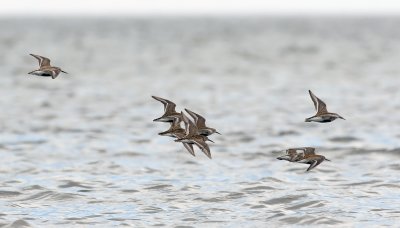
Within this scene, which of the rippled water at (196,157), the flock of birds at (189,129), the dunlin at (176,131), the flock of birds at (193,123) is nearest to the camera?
the flock of birds at (189,129)

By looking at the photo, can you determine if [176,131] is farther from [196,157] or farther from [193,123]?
[196,157]

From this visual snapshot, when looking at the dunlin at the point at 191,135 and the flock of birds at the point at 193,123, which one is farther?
the flock of birds at the point at 193,123

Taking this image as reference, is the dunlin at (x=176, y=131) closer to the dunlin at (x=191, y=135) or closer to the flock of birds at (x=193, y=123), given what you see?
the flock of birds at (x=193, y=123)

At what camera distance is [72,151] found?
84.3 feet

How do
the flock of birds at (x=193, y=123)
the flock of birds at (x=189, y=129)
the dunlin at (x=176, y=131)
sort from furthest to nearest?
the dunlin at (x=176, y=131), the flock of birds at (x=193, y=123), the flock of birds at (x=189, y=129)

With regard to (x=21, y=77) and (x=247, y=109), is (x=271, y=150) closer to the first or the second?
(x=247, y=109)

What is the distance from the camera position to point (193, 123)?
55.8ft

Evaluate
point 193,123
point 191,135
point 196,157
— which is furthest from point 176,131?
point 196,157

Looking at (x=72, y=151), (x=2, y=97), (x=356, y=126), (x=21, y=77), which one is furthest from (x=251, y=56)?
(x=72, y=151)

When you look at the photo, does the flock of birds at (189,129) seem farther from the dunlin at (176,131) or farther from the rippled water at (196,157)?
the rippled water at (196,157)

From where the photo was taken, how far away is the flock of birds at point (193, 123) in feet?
55.1

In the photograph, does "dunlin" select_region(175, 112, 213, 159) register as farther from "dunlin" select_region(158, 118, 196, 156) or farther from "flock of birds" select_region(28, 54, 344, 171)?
"dunlin" select_region(158, 118, 196, 156)

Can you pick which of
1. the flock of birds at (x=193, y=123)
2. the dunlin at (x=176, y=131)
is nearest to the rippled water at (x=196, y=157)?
the flock of birds at (x=193, y=123)

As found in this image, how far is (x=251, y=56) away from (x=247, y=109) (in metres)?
46.7
